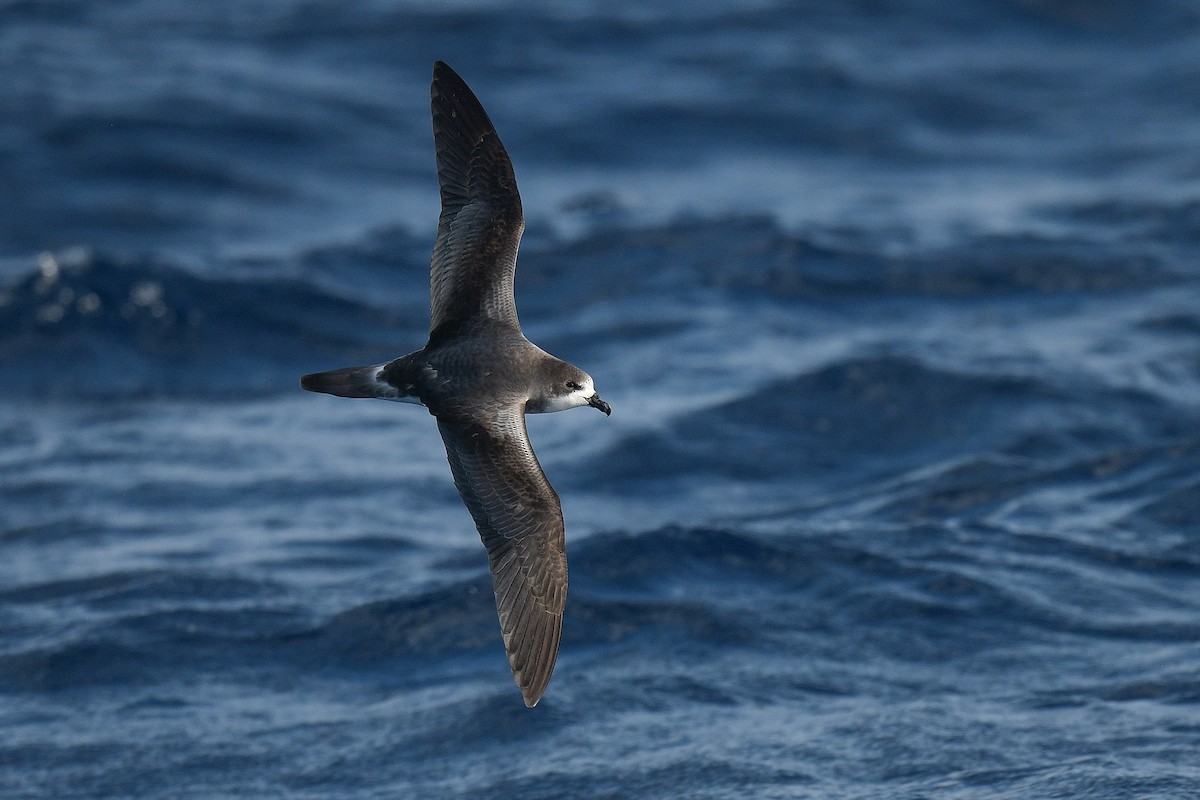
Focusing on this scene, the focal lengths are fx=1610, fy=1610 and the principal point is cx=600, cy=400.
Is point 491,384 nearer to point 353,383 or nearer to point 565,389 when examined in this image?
point 565,389

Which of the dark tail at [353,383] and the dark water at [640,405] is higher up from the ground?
the dark tail at [353,383]

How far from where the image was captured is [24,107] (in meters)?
19.0

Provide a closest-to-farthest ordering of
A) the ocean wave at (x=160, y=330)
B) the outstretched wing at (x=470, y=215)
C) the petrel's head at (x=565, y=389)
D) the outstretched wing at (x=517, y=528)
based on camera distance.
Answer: the outstretched wing at (x=517, y=528)
the petrel's head at (x=565, y=389)
the outstretched wing at (x=470, y=215)
the ocean wave at (x=160, y=330)

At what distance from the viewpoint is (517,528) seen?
7.54 m

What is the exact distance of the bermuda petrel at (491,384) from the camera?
7512mm

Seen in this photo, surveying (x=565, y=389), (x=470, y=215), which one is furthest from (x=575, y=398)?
(x=470, y=215)

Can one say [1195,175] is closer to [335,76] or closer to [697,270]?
[697,270]

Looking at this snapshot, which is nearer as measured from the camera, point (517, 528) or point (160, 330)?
point (517, 528)

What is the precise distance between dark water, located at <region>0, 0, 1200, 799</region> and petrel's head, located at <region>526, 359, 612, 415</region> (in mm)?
2385

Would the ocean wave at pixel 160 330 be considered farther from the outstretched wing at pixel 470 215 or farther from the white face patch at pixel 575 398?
the white face patch at pixel 575 398

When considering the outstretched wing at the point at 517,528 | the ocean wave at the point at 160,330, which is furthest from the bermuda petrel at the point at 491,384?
the ocean wave at the point at 160,330

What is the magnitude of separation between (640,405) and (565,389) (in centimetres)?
637

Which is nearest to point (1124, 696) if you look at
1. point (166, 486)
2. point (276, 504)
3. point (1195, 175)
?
point (276, 504)

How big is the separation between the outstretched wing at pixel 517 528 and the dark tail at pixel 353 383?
1.52ft
